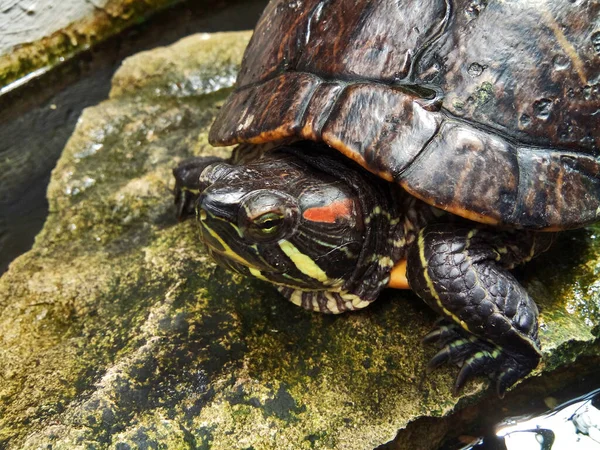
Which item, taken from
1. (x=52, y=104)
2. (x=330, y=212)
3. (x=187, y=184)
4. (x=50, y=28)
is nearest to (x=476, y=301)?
(x=330, y=212)

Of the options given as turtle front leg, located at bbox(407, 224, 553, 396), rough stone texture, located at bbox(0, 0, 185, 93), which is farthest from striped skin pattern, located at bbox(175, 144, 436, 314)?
rough stone texture, located at bbox(0, 0, 185, 93)

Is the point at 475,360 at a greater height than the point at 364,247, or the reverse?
the point at 364,247

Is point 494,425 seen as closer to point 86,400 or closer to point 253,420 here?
point 253,420

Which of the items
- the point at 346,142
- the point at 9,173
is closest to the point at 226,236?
the point at 346,142

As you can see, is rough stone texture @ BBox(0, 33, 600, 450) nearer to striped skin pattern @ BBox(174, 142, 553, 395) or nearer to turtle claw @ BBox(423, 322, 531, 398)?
turtle claw @ BBox(423, 322, 531, 398)

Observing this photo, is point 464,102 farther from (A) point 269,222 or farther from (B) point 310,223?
(A) point 269,222

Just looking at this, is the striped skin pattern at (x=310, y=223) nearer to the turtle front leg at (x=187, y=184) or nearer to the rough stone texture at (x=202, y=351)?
the rough stone texture at (x=202, y=351)
